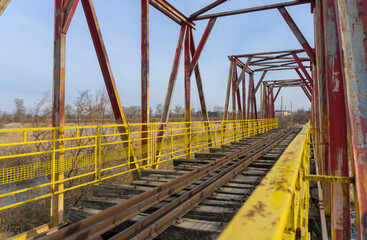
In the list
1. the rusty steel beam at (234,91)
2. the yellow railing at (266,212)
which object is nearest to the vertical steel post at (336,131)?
the yellow railing at (266,212)

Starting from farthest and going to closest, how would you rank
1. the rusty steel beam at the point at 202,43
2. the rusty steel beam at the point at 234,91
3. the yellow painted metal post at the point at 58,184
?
the rusty steel beam at the point at 234,91 < the rusty steel beam at the point at 202,43 < the yellow painted metal post at the point at 58,184

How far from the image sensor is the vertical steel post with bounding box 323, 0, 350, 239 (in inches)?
118

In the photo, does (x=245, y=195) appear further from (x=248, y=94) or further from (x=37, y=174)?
(x=248, y=94)

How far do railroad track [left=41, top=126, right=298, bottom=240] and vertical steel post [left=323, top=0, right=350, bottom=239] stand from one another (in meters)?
1.41

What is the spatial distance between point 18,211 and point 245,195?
8.10 meters

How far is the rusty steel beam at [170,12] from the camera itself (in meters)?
7.99

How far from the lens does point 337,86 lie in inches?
122

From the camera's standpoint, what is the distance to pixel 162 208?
12.9 ft

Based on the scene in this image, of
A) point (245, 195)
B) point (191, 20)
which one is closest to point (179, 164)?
point (245, 195)

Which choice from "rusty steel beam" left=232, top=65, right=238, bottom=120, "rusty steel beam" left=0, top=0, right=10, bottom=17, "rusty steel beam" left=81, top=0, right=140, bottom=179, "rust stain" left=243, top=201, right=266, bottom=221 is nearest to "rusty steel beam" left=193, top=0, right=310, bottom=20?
"rusty steel beam" left=81, top=0, right=140, bottom=179

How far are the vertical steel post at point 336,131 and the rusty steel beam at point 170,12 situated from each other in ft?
19.3

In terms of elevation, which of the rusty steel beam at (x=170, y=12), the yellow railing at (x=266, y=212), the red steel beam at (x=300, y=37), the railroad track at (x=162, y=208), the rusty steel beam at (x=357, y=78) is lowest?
the railroad track at (x=162, y=208)

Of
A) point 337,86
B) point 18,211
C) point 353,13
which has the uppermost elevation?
point 353,13

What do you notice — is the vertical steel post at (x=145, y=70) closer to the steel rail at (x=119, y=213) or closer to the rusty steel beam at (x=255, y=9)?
the steel rail at (x=119, y=213)
